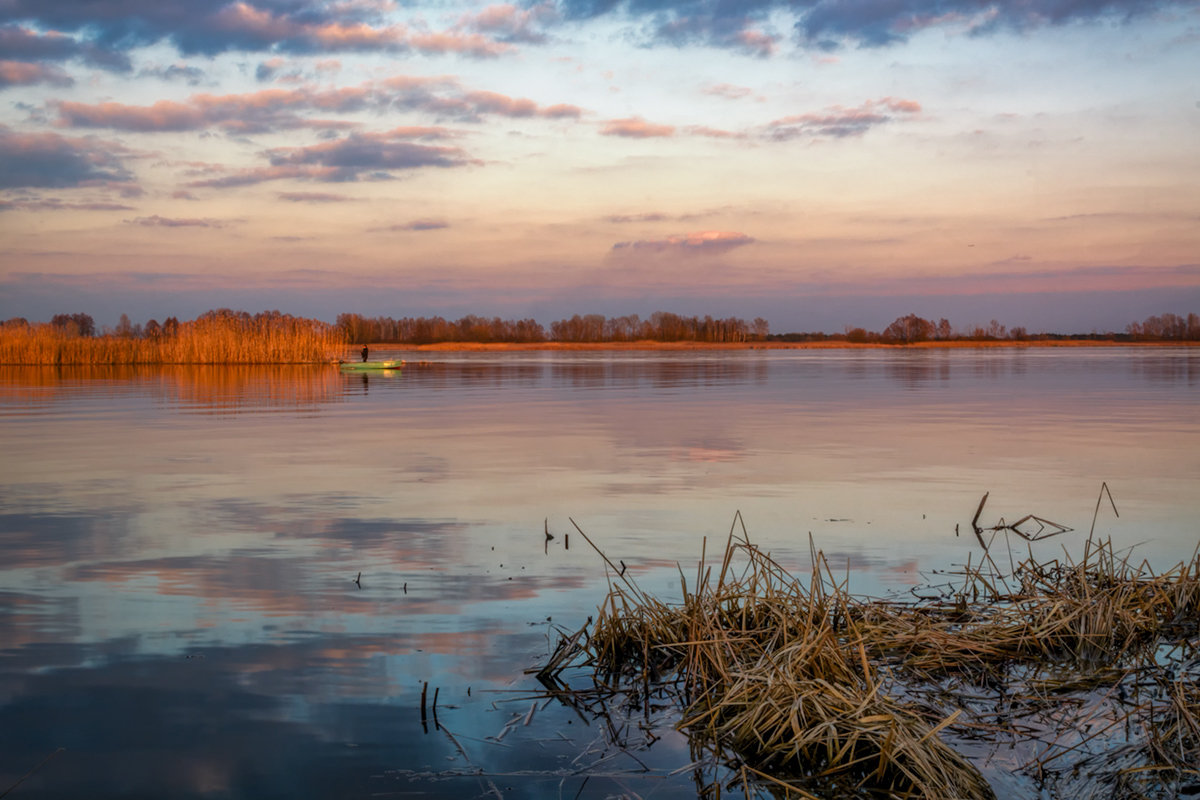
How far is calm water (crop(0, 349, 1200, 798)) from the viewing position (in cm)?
503

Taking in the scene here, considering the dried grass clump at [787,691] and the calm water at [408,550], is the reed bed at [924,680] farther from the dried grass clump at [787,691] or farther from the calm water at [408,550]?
the calm water at [408,550]

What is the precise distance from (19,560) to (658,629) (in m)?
6.44

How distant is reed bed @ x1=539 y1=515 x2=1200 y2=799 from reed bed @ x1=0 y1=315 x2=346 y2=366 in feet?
192

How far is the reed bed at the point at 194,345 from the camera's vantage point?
56.8m

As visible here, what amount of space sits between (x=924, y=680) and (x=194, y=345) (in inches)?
2363

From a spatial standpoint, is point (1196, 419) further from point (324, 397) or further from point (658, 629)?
point (324, 397)

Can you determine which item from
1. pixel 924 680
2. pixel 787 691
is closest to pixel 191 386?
pixel 924 680

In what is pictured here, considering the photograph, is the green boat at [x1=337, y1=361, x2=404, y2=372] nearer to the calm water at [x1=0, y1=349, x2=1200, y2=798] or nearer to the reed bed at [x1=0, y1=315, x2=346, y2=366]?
the reed bed at [x1=0, y1=315, x2=346, y2=366]

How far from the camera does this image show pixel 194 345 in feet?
196

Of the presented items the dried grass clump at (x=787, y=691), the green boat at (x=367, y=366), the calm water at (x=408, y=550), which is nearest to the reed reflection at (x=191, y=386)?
the green boat at (x=367, y=366)

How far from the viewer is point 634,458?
54.6ft

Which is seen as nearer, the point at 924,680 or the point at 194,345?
the point at 924,680

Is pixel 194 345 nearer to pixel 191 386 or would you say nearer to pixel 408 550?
pixel 191 386

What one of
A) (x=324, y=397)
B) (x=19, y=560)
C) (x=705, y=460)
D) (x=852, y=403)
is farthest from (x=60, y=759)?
(x=324, y=397)
